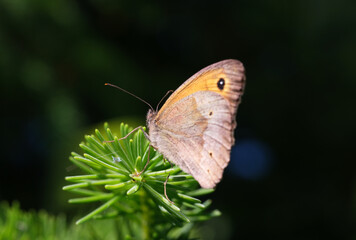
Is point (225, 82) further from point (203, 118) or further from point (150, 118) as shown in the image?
point (150, 118)

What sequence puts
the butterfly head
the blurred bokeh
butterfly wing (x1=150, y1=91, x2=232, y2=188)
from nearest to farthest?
1. butterfly wing (x1=150, y1=91, x2=232, y2=188)
2. the butterfly head
3. the blurred bokeh

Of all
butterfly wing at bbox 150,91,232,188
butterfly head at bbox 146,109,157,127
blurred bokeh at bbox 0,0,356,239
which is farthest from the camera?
blurred bokeh at bbox 0,0,356,239

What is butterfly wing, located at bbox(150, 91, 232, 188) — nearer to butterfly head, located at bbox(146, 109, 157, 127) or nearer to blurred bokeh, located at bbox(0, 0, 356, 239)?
butterfly head, located at bbox(146, 109, 157, 127)

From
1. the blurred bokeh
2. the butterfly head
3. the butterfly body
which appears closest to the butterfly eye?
the butterfly body

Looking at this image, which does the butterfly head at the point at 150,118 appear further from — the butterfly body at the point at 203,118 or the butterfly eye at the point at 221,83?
the butterfly eye at the point at 221,83

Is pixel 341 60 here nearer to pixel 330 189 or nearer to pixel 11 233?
Result: pixel 330 189

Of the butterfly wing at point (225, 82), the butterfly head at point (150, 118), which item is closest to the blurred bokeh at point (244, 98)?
the butterfly head at point (150, 118)

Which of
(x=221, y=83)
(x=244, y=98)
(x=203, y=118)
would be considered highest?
(x=221, y=83)

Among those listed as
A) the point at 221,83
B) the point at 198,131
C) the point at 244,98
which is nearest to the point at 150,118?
the point at 198,131
